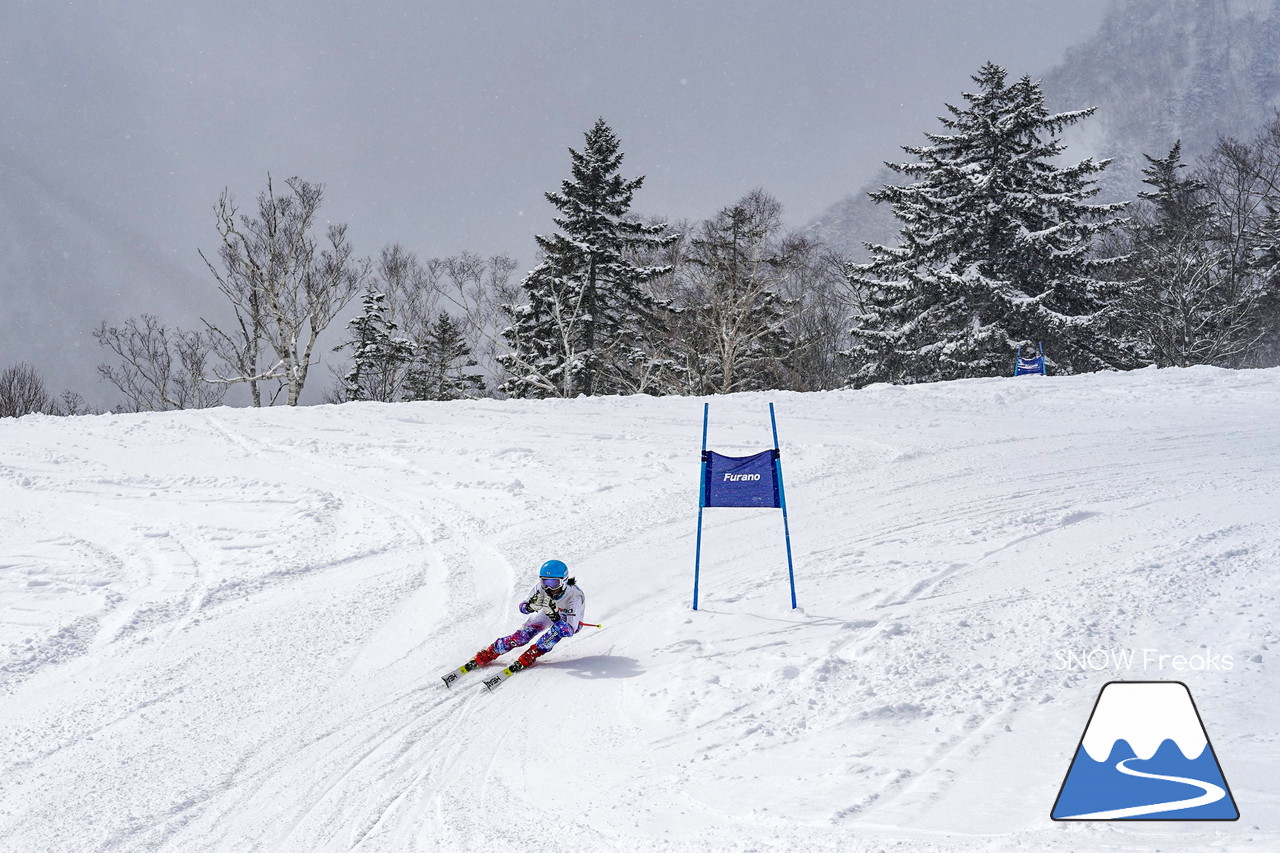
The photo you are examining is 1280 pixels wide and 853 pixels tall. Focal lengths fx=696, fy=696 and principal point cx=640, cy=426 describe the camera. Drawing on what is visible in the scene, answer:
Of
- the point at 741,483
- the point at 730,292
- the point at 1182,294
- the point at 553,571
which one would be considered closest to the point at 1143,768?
the point at 741,483

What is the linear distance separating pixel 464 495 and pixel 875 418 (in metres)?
8.61

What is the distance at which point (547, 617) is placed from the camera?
5.81 meters

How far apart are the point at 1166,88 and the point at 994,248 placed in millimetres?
150599

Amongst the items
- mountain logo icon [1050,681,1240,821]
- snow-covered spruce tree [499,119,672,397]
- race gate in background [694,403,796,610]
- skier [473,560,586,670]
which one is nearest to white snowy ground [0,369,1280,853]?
mountain logo icon [1050,681,1240,821]

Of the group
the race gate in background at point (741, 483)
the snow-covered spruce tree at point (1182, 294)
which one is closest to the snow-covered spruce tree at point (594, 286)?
the snow-covered spruce tree at point (1182, 294)

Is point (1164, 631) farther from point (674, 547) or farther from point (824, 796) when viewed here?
point (674, 547)

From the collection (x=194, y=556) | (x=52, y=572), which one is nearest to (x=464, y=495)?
(x=194, y=556)

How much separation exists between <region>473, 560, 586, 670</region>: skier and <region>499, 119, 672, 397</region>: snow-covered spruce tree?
22.4 meters

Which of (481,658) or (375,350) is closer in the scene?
(481,658)

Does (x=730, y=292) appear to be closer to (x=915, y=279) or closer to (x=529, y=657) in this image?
(x=915, y=279)

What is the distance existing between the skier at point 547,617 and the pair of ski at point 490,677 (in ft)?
0.14

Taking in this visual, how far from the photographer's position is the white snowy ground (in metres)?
3.57

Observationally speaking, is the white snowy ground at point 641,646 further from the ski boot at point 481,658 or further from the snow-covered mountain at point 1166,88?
the snow-covered mountain at point 1166,88

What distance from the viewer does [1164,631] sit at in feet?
16.1
